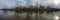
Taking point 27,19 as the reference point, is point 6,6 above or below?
above

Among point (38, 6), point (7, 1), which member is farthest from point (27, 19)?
point (7, 1)

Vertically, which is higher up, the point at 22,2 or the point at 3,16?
the point at 22,2

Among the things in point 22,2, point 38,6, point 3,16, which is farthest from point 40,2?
point 3,16

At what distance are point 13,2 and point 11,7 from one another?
0.06m

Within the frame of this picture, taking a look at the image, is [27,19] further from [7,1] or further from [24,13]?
[7,1]

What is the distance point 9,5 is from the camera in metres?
0.80

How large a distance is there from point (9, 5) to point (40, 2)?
341 mm

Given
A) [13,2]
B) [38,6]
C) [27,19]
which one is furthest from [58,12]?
[13,2]

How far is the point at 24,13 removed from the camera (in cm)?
81

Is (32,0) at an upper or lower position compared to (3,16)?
upper

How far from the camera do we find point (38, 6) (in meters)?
0.80

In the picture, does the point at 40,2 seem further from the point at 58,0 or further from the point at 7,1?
the point at 7,1

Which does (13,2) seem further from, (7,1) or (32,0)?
(32,0)

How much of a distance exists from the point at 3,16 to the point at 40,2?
1.44 ft
